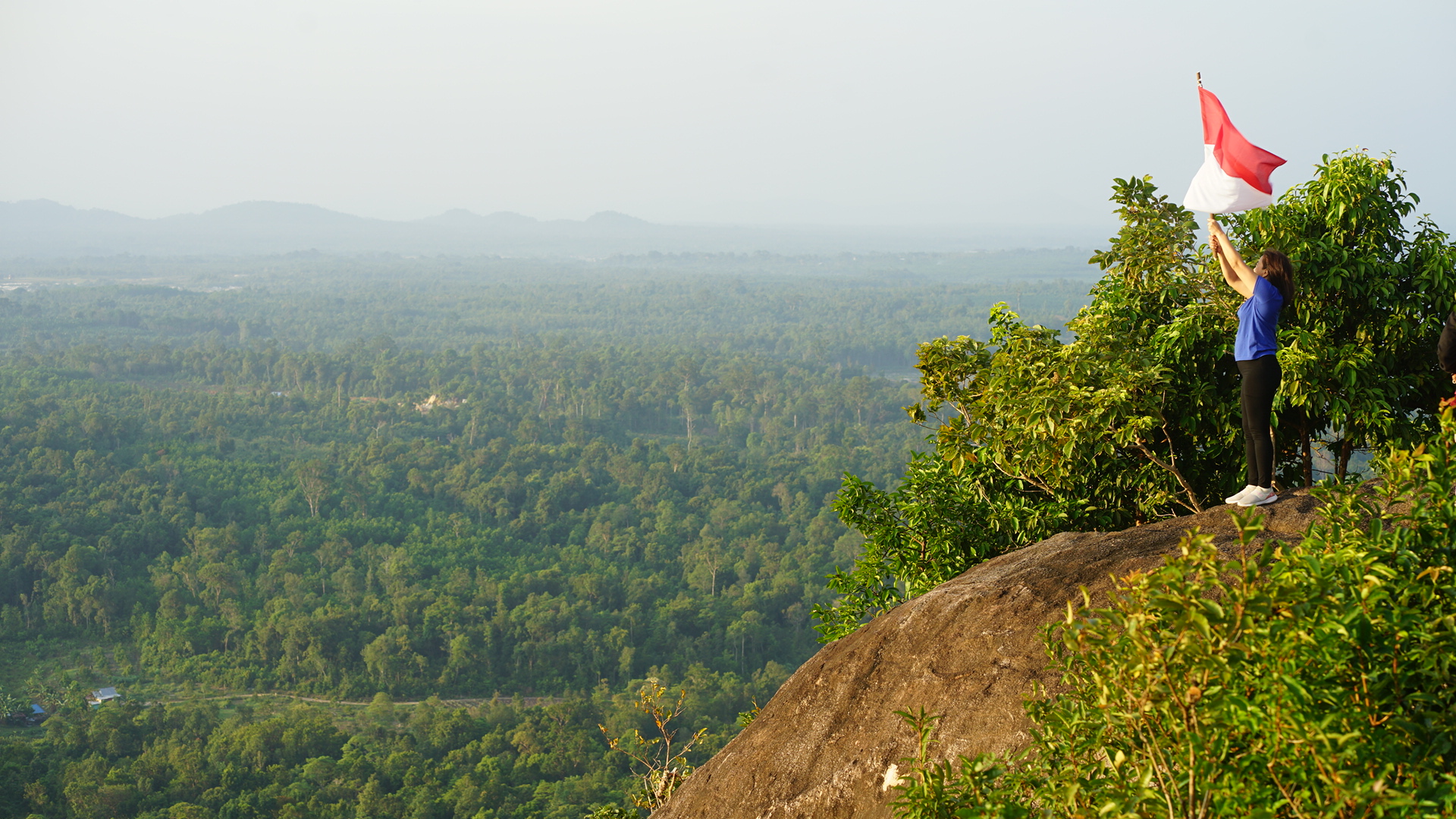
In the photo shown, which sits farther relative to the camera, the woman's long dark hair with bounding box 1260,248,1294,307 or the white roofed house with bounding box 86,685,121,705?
the white roofed house with bounding box 86,685,121,705

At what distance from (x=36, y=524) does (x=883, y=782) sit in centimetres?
5283

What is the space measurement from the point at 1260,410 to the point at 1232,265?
2.50ft

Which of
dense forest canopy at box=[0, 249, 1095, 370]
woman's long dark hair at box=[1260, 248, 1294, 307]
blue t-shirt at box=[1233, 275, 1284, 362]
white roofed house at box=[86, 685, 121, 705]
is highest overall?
woman's long dark hair at box=[1260, 248, 1294, 307]

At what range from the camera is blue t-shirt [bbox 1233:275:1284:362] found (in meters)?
5.01

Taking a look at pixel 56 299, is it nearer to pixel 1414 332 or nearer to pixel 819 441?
pixel 819 441

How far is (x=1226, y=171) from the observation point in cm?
545

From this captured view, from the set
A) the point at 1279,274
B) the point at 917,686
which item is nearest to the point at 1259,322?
the point at 1279,274

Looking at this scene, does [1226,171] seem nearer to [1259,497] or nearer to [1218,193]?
[1218,193]

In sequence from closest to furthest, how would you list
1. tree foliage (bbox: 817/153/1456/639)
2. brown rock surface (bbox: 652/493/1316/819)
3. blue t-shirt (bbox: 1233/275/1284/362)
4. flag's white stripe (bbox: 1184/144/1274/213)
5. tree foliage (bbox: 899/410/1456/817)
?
1. tree foliage (bbox: 899/410/1456/817)
2. brown rock surface (bbox: 652/493/1316/819)
3. blue t-shirt (bbox: 1233/275/1284/362)
4. flag's white stripe (bbox: 1184/144/1274/213)
5. tree foliage (bbox: 817/153/1456/639)

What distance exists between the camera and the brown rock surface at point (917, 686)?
427cm

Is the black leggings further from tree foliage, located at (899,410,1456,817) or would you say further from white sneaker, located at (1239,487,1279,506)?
tree foliage, located at (899,410,1456,817)

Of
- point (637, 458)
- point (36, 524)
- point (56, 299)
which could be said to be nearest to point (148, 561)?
point (36, 524)

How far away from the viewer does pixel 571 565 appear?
155ft

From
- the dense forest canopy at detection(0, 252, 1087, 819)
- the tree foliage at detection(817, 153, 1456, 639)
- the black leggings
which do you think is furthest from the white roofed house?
the black leggings
